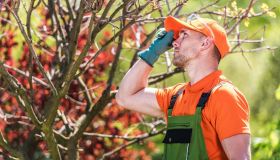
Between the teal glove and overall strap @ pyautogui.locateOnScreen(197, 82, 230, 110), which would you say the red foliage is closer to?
the teal glove

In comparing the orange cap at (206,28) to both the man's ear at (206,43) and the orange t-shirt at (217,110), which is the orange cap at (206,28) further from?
the orange t-shirt at (217,110)

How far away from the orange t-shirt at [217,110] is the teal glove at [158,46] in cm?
33

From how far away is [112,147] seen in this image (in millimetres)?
7609

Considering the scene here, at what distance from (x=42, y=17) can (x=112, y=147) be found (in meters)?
1.30

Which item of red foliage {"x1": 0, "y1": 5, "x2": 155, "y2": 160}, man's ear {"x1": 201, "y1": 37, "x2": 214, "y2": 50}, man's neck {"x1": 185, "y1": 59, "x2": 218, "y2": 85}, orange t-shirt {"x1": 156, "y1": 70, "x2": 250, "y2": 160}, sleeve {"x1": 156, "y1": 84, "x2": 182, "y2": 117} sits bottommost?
red foliage {"x1": 0, "y1": 5, "x2": 155, "y2": 160}

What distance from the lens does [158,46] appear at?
4457mm

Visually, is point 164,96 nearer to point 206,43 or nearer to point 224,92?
point 206,43

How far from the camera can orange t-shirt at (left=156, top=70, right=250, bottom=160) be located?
153 inches

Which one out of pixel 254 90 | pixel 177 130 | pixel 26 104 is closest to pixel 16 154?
pixel 26 104

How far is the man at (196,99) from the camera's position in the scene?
12.8ft

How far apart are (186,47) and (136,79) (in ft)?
1.36

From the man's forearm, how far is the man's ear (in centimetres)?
40

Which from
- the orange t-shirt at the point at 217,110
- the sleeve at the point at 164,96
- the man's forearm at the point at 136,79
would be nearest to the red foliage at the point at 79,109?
the man's forearm at the point at 136,79

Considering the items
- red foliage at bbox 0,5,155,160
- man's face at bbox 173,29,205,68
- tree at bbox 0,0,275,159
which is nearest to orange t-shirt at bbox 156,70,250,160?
man's face at bbox 173,29,205,68
